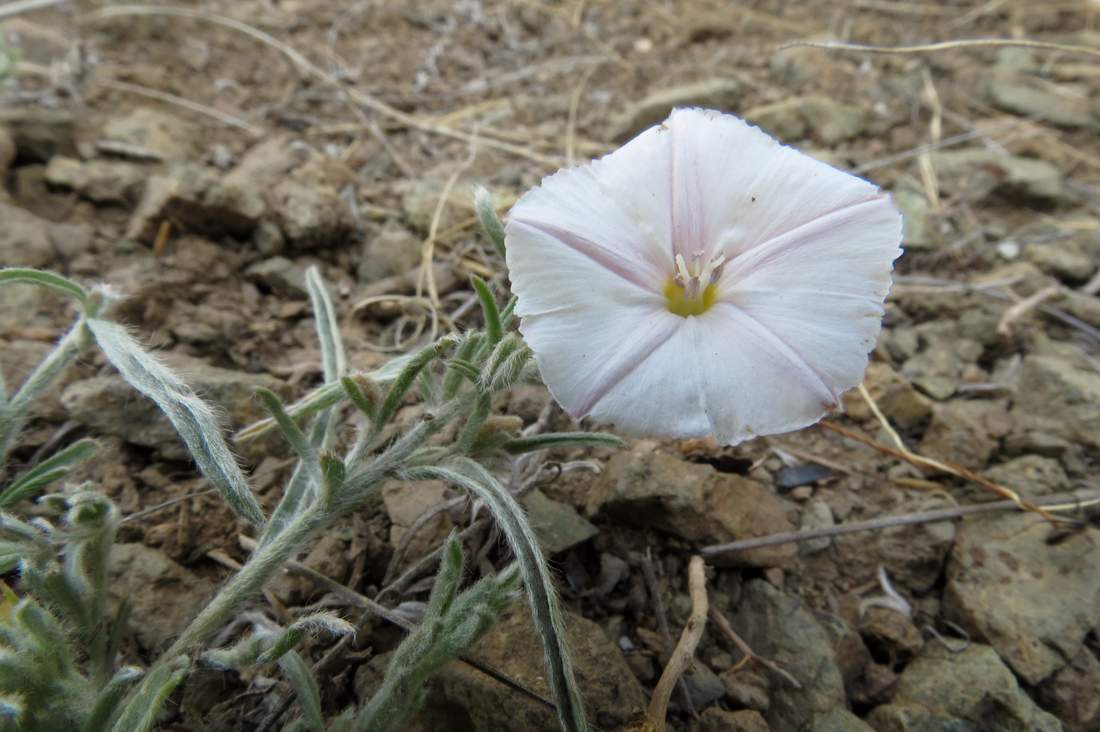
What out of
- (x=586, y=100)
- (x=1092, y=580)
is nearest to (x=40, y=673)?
(x=1092, y=580)

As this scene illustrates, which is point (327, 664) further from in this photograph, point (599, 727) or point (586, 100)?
point (586, 100)

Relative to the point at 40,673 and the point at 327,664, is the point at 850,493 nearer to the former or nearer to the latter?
the point at 327,664

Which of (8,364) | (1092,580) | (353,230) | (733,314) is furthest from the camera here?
(353,230)

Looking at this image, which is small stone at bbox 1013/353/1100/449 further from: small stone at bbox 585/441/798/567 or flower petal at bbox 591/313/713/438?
flower petal at bbox 591/313/713/438

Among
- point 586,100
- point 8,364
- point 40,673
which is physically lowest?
point 40,673

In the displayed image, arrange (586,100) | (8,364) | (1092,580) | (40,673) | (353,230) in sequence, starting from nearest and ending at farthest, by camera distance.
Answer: (40,673)
(1092,580)
(8,364)
(353,230)
(586,100)

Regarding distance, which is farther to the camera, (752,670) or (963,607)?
(963,607)

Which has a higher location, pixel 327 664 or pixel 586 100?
pixel 586 100

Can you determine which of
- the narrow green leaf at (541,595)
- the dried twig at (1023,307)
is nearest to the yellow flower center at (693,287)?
the narrow green leaf at (541,595)
